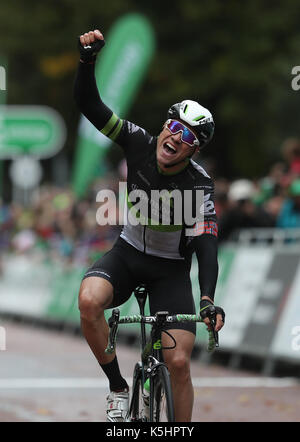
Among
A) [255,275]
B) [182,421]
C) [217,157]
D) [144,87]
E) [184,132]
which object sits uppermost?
[144,87]

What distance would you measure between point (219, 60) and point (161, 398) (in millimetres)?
29894

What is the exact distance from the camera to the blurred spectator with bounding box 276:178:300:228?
12031 millimetres

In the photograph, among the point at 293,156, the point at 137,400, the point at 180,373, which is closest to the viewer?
the point at 180,373

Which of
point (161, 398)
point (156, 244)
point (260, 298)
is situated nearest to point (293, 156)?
point (260, 298)

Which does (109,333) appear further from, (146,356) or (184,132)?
(184,132)

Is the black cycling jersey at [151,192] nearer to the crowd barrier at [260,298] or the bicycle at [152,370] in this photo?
the bicycle at [152,370]

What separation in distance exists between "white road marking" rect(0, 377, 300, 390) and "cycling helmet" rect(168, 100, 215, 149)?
210 inches

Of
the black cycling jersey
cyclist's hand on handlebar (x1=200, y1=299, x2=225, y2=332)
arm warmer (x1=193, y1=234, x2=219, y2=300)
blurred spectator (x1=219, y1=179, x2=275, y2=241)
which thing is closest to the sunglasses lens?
the black cycling jersey

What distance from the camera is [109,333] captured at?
21.2 feet

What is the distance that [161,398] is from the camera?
6.28 metres

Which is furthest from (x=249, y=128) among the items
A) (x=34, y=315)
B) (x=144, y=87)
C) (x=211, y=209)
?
(x=211, y=209)

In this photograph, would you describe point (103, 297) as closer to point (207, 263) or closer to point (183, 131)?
point (207, 263)

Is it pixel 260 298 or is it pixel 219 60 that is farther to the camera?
pixel 219 60

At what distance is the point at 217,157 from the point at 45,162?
58.8 ft
